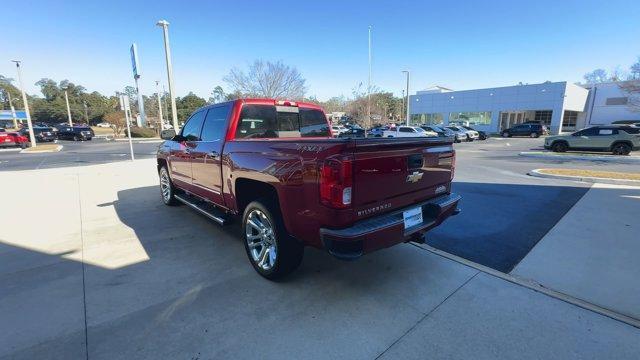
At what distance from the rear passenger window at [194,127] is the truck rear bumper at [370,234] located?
3309 mm

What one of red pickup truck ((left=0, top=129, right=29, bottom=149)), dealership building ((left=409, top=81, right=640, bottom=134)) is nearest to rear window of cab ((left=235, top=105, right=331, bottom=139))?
red pickup truck ((left=0, top=129, right=29, bottom=149))

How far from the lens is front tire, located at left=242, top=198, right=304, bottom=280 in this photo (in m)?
3.26

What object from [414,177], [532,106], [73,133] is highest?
[532,106]

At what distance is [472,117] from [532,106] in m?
7.15

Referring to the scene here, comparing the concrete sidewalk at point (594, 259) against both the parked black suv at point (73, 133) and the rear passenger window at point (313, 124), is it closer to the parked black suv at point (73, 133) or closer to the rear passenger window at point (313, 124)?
the rear passenger window at point (313, 124)

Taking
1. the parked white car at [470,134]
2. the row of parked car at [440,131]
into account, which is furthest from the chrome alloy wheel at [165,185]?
the parked white car at [470,134]

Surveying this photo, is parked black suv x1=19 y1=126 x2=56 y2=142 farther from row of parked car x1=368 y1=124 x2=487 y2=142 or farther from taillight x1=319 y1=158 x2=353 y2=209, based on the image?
taillight x1=319 y1=158 x2=353 y2=209

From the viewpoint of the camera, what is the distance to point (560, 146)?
59.9 ft

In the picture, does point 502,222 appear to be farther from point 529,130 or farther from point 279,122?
point 529,130

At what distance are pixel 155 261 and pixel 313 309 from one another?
2315 mm

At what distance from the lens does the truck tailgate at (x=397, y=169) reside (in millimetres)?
2693

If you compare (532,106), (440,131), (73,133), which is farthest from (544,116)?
(73,133)

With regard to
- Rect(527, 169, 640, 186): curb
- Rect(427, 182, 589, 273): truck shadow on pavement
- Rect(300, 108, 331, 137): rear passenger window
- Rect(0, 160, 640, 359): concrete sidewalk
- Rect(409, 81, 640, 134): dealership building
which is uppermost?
Rect(409, 81, 640, 134): dealership building

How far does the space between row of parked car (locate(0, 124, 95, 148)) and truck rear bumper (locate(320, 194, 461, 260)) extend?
33.0 meters
